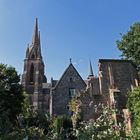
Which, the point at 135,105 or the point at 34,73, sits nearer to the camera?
the point at 135,105

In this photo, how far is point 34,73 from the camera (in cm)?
6016

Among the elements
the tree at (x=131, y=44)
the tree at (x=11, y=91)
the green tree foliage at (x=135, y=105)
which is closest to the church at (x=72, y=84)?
the green tree foliage at (x=135, y=105)

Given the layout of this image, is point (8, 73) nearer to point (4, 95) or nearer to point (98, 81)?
point (4, 95)

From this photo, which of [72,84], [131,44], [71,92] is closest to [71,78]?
[72,84]

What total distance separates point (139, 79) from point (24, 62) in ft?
136

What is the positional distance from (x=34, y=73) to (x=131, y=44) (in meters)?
33.9

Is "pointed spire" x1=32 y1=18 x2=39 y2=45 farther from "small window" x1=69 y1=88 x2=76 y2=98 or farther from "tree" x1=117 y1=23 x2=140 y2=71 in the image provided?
"tree" x1=117 y1=23 x2=140 y2=71

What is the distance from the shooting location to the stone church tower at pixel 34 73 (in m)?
54.1

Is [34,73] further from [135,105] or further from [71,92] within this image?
[135,105]

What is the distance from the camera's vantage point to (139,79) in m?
25.0

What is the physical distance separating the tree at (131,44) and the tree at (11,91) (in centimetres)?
1302

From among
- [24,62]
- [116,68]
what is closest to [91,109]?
[116,68]

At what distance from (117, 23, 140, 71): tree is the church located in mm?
4436

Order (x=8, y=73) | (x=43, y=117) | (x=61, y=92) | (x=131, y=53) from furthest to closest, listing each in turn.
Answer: (x=61, y=92)
(x=43, y=117)
(x=131, y=53)
(x=8, y=73)
